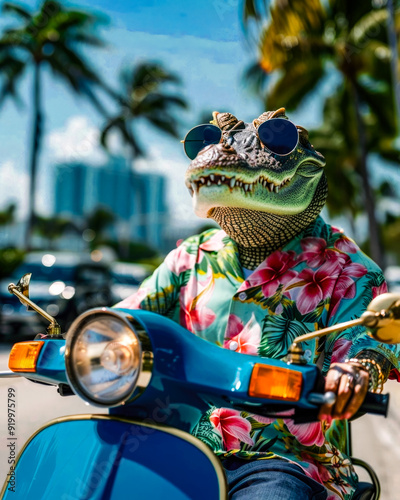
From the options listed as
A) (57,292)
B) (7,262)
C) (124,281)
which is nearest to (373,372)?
(57,292)

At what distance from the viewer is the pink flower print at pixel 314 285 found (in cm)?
175

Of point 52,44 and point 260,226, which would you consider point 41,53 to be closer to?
point 52,44

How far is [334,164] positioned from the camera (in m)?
25.7

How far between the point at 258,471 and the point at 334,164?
2518 cm

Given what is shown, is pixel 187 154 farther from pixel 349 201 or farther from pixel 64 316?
pixel 349 201

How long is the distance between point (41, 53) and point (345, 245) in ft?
73.9

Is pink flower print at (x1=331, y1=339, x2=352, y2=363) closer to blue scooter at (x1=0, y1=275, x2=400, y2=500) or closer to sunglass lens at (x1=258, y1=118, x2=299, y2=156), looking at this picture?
blue scooter at (x1=0, y1=275, x2=400, y2=500)

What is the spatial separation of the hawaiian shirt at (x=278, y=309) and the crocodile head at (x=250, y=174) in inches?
7.2

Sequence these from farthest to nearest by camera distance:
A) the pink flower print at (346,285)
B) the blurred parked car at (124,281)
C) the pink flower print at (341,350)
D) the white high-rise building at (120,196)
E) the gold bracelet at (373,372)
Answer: the white high-rise building at (120,196), the blurred parked car at (124,281), the pink flower print at (346,285), the pink flower print at (341,350), the gold bracelet at (373,372)

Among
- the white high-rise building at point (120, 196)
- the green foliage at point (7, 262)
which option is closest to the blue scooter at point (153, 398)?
the green foliage at point (7, 262)

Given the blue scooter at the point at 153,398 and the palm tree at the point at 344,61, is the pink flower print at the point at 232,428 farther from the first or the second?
the palm tree at the point at 344,61

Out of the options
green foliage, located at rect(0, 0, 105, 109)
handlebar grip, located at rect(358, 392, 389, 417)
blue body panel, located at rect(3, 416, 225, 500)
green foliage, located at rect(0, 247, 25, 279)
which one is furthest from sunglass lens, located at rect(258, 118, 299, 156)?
green foliage, located at rect(0, 0, 105, 109)

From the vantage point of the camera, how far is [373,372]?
57.2 inches

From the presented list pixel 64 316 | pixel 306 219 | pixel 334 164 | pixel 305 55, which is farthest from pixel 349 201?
pixel 306 219
